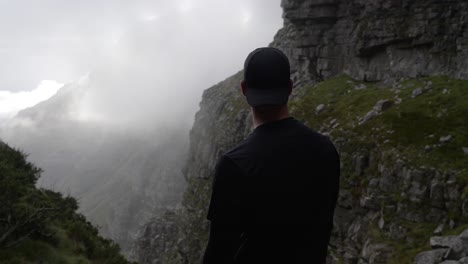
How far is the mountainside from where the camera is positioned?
19609 mm

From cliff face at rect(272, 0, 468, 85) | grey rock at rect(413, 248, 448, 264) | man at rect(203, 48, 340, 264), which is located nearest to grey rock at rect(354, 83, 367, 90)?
cliff face at rect(272, 0, 468, 85)

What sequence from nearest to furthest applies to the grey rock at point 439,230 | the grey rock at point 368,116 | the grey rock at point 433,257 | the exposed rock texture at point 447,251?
1. the exposed rock texture at point 447,251
2. the grey rock at point 433,257
3. the grey rock at point 439,230
4. the grey rock at point 368,116

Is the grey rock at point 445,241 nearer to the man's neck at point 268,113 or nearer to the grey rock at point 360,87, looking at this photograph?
the man's neck at point 268,113

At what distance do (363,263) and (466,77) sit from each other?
1740cm

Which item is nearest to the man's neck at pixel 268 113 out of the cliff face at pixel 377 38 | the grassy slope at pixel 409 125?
the grassy slope at pixel 409 125

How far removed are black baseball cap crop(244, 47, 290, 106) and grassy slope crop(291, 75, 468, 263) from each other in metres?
15.5

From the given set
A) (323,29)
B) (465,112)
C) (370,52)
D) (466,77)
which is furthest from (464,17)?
(323,29)

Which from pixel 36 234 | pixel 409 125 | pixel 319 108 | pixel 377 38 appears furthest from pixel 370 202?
pixel 377 38

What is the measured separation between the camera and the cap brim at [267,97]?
11.3ft

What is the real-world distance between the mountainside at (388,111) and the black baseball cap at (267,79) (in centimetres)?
1324

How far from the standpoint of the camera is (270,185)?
3.29 metres

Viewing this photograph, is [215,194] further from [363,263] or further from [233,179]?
[363,263]

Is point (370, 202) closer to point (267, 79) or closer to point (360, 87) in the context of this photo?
point (360, 87)

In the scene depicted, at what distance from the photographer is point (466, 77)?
29516mm
